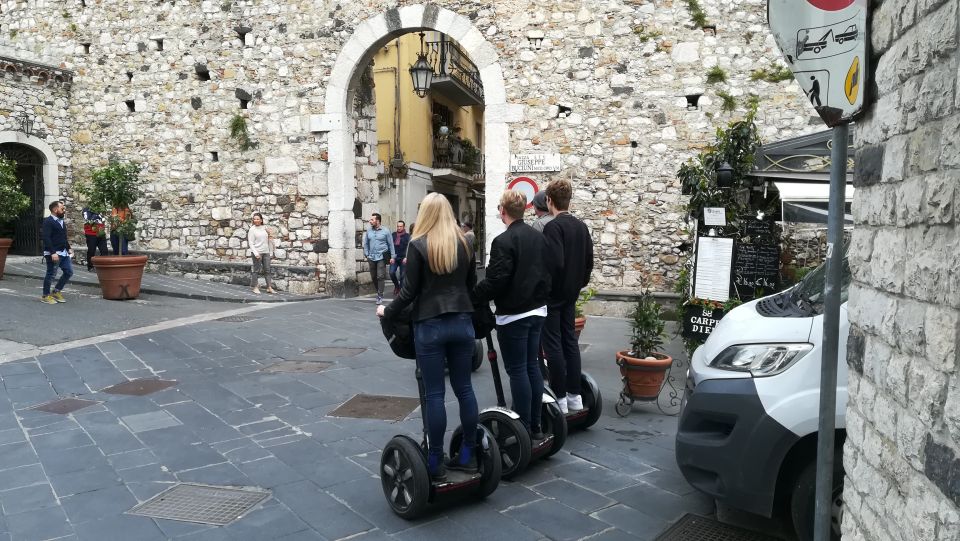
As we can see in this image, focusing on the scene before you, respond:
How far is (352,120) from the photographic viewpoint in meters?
11.6

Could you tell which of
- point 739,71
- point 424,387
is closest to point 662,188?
point 739,71

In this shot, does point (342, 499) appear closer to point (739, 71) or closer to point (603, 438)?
point (603, 438)

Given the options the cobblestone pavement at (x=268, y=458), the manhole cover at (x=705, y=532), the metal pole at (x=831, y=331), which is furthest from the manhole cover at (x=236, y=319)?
the metal pole at (x=831, y=331)

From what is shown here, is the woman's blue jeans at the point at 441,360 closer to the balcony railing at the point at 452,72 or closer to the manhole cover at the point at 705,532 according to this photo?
the manhole cover at the point at 705,532

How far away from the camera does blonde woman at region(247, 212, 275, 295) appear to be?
37.7 ft

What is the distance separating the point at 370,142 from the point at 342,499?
10024 mm

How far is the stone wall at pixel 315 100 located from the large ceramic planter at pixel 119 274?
2335mm

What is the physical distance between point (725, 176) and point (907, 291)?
14.0 feet

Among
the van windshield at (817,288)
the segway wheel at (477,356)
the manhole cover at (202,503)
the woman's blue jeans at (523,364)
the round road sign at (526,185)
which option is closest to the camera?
the van windshield at (817,288)

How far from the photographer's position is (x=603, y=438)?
4484 mm

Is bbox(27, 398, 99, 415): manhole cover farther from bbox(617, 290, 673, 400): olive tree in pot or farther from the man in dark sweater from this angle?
bbox(617, 290, 673, 400): olive tree in pot

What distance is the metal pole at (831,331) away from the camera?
83.4 inches

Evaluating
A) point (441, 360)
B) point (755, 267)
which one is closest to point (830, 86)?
point (441, 360)

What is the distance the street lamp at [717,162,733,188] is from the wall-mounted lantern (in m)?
5.26
